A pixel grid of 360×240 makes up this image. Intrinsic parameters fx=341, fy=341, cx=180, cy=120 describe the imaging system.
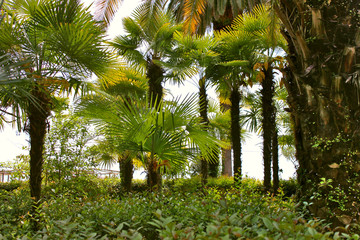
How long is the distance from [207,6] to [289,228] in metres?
12.1

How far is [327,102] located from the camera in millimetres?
2887

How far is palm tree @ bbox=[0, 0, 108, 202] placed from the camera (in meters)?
5.07

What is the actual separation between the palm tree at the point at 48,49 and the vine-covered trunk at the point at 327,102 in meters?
3.22

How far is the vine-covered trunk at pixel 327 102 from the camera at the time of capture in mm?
2787

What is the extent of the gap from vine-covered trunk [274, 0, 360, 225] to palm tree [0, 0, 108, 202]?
3217 millimetres

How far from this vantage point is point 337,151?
2.82 m

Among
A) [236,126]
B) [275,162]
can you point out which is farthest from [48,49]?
[275,162]

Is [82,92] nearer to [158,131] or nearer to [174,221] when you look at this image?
[158,131]

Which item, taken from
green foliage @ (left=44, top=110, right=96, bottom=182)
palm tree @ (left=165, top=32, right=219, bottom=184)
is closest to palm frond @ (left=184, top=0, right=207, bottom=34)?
palm tree @ (left=165, top=32, right=219, bottom=184)

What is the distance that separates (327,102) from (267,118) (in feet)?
21.3

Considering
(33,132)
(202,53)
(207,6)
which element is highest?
(207,6)

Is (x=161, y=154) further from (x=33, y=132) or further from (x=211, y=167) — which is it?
(x=211, y=167)

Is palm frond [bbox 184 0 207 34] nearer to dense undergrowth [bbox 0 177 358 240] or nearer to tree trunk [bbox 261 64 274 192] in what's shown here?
tree trunk [bbox 261 64 274 192]

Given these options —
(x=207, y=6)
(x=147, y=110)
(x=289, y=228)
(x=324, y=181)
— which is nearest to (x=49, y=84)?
(x=147, y=110)
